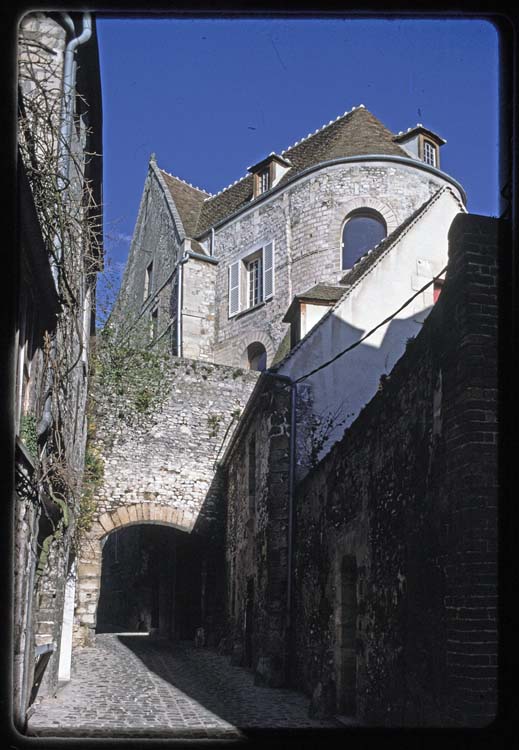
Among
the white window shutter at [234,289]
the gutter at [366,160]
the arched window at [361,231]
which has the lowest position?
the white window shutter at [234,289]

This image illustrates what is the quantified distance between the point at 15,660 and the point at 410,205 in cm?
1657

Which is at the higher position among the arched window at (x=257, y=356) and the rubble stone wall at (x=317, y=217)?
the rubble stone wall at (x=317, y=217)

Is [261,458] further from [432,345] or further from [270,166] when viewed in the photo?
[270,166]

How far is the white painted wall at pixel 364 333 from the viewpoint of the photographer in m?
12.1

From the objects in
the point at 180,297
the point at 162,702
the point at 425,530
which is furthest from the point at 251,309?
the point at 425,530

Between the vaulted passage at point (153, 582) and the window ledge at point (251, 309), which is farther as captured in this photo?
the window ledge at point (251, 309)

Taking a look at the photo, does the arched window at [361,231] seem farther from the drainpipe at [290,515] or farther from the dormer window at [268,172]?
the drainpipe at [290,515]

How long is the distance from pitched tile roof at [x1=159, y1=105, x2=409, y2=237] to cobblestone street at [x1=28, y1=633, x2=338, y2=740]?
13422 millimetres

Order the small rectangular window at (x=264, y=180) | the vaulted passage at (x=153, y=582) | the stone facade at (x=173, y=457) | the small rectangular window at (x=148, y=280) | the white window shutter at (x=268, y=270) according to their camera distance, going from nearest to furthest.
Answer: the stone facade at (x=173, y=457) → the vaulted passage at (x=153, y=582) → the white window shutter at (x=268, y=270) → the small rectangular window at (x=264, y=180) → the small rectangular window at (x=148, y=280)

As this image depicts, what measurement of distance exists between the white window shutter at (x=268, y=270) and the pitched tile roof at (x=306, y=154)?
184cm

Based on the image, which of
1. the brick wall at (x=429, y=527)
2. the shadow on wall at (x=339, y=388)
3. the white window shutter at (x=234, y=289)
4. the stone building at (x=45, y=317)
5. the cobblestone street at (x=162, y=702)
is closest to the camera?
the brick wall at (x=429, y=527)

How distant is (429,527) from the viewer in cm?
555

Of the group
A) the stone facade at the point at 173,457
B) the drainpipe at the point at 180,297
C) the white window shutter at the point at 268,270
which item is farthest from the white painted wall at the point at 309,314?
the drainpipe at the point at 180,297

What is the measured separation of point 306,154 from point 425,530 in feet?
60.9
